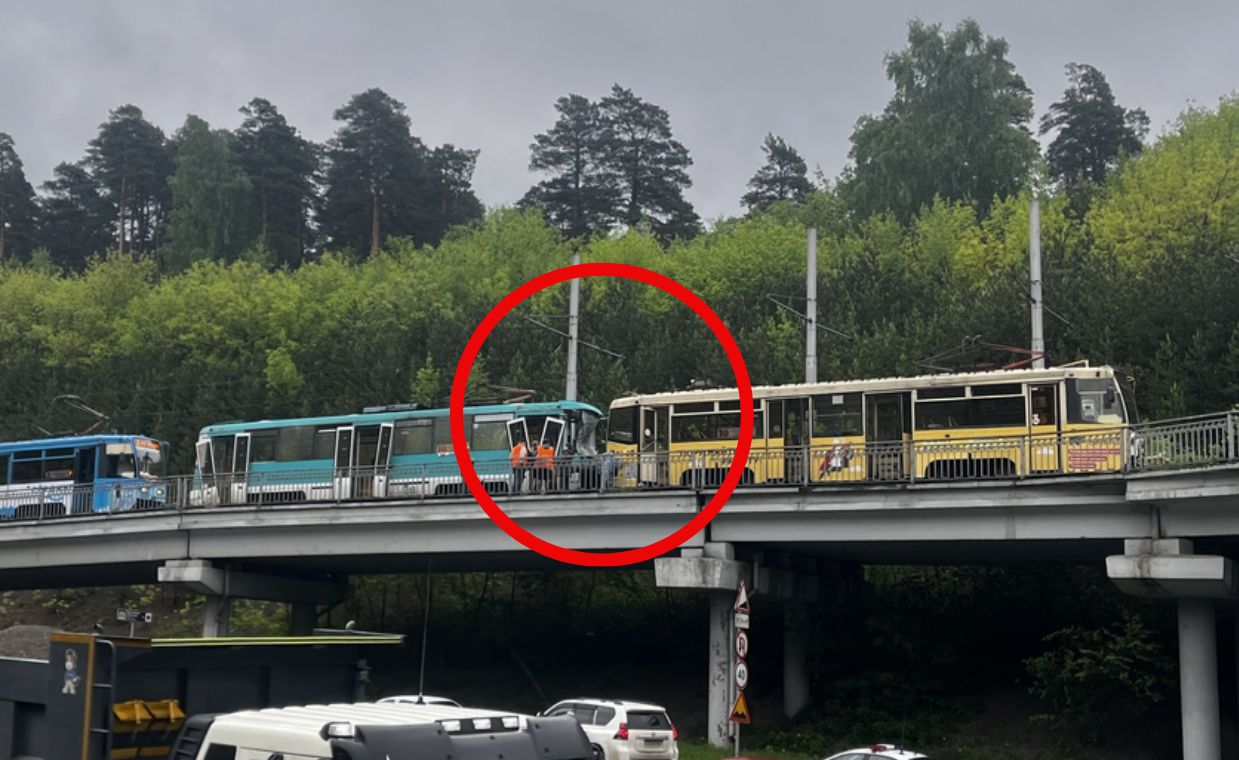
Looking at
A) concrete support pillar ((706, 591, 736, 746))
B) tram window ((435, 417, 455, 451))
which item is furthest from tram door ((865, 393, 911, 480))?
tram window ((435, 417, 455, 451))

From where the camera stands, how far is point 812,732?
3953cm

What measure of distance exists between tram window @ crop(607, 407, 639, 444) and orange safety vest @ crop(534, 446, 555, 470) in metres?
1.72

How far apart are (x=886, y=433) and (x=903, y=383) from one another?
1.33 m

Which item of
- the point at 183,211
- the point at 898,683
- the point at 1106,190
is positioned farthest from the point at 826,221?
the point at 898,683

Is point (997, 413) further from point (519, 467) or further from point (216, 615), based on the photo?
point (216, 615)

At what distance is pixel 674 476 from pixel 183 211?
319 feet

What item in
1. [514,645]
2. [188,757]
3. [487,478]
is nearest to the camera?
[188,757]

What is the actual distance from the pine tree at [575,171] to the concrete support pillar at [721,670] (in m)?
87.9

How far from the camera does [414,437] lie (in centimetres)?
4453

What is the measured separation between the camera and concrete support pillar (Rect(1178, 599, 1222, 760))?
100 feet

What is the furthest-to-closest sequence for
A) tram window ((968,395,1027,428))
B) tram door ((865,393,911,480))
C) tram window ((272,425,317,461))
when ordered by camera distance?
tram window ((272,425,317,461)), tram door ((865,393,911,480)), tram window ((968,395,1027,428))

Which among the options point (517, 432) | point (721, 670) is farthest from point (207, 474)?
point (721, 670)

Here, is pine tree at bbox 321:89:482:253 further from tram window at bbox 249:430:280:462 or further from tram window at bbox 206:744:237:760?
tram window at bbox 206:744:237:760

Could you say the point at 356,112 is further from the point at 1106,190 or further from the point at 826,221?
the point at 1106,190
